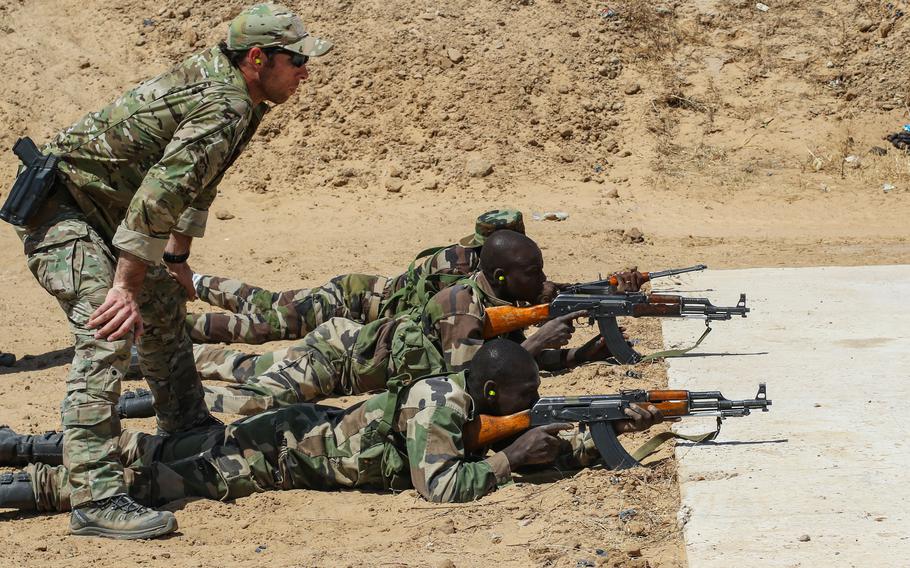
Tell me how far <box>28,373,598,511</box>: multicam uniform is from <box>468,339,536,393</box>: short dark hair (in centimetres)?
7

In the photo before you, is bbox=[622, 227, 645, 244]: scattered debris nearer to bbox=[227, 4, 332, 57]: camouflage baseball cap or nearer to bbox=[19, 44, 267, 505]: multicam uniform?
bbox=[19, 44, 267, 505]: multicam uniform

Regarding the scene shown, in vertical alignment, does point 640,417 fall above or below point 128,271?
below

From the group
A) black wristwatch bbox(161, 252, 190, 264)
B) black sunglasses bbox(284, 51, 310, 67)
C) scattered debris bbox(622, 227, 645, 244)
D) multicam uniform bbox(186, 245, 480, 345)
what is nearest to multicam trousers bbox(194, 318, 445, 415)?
multicam uniform bbox(186, 245, 480, 345)

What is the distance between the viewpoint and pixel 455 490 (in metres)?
4.59

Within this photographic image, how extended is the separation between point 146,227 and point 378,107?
9176 millimetres

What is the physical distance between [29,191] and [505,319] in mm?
2475

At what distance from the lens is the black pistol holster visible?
450 cm

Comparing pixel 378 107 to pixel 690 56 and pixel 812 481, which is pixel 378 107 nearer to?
pixel 690 56

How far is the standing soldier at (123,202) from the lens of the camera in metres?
4.33

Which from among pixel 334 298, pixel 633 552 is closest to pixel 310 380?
pixel 334 298

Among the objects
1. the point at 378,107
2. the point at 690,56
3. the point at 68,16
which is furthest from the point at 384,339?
the point at 68,16

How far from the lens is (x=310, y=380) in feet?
20.1

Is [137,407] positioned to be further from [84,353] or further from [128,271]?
[128,271]

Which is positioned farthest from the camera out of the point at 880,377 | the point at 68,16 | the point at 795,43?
the point at 68,16
